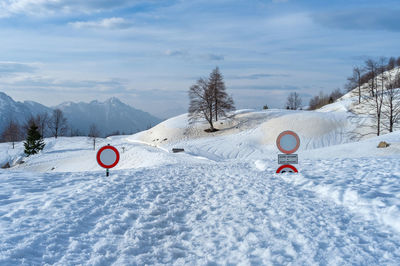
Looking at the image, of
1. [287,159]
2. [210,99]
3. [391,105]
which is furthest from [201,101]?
[287,159]

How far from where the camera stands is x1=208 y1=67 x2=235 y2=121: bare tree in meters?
51.4

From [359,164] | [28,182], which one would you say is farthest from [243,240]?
[359,164]

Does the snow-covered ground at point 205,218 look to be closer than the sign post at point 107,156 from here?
Yes

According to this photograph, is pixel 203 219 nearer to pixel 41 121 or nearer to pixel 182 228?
pixel 182 228

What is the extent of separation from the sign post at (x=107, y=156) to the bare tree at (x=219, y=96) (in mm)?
42566

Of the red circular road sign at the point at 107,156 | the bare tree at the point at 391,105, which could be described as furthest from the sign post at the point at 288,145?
the bare tree at the point at 391,105

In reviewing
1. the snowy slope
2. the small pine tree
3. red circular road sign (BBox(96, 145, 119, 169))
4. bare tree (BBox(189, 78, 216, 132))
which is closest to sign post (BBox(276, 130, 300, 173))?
the snowy slope

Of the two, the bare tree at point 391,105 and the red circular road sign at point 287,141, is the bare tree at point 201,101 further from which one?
the red circular road sign at point 287,141

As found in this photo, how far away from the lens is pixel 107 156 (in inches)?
372

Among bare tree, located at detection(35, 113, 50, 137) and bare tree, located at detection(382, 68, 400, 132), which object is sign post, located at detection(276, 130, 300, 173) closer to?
bare tree, located at detection(382, 68, 400, 132)

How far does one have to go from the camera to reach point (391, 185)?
7.82m

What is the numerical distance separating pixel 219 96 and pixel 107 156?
142 ft

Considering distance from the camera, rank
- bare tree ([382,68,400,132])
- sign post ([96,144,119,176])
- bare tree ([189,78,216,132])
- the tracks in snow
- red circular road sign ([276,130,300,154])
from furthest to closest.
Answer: bare tree ([189,78,216,132])
bare tree ([382,68,400,132])
red circular road sign ([276,130,300,154])
sign post ([96,144,119,176])
the tracks in snow

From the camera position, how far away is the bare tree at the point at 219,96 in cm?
5144
